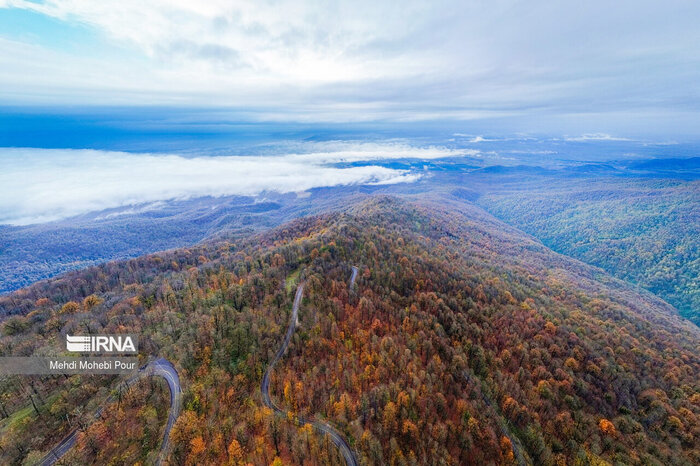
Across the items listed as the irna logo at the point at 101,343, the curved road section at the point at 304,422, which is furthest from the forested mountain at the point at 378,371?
the irna logo at the point at 101,343

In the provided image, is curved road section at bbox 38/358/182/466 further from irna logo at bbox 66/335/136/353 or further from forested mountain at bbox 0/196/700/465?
irna logo at bbox 66/335/136/353

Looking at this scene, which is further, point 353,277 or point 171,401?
point 353,277

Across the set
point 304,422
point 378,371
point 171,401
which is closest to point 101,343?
point 171,401

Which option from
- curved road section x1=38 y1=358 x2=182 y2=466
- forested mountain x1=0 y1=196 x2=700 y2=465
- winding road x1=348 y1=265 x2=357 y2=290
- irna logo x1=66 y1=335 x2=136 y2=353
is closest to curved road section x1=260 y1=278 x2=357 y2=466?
forested mountain x1=0 y1=196 x2=700 y2=465

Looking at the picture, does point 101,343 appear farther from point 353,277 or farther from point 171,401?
point 353,277

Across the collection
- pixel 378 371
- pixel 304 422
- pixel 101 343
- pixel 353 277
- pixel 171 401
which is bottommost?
pixel 304 422

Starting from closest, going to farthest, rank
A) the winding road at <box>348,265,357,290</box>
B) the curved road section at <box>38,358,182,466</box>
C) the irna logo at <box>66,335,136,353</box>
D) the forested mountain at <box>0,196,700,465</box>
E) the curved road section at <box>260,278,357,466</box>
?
the curved road section at <box>38,358,182,466</box> < the curved road section at <box>260,278,357,466</box> < the forested mountain at <box>0,196,700,465</box> < the irna logo at <box>66,335,136,353</box> < the winding road at <box>348,265,357,290</box>
